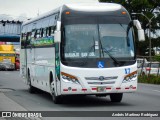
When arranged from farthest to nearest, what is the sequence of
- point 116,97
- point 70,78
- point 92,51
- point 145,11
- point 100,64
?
point 145,11
point 116,97
point 92,51
point 100,64
point 70,78

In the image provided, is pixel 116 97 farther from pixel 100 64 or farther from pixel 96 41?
pixel 96 41

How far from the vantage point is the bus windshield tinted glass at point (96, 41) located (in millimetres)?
16922

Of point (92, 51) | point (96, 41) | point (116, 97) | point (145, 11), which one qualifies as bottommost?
point (116, 97)

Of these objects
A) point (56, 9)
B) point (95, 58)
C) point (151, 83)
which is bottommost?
point (151, 83)

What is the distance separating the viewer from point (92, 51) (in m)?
17.0

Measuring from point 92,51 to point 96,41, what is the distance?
14.1 inches

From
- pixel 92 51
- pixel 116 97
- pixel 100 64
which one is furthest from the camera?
pixel 116 97

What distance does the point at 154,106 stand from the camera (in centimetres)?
1689

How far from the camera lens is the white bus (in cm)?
1666

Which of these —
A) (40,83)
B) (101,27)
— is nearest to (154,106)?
(101,27)

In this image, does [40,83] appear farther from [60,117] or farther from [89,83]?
[60,117]

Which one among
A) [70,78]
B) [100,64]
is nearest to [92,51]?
[100,64]

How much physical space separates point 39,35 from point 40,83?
6.01ft

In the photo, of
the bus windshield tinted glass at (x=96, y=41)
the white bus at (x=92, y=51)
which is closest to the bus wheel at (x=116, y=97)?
the white bus at (x=92, y=51)
